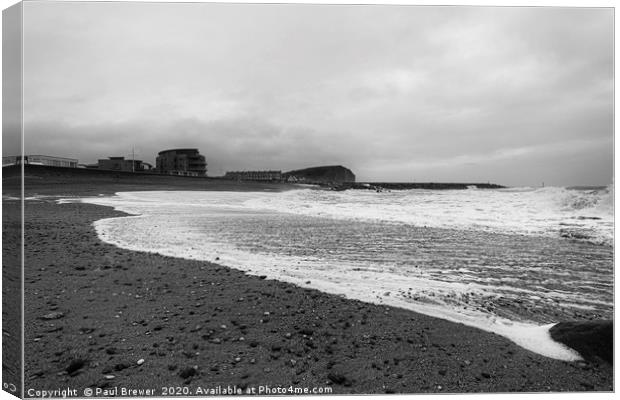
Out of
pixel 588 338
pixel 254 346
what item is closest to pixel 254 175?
pixel 254 346

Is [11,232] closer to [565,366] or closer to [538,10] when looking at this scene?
Answer: [565,366]

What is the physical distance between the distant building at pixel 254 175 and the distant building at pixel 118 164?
764 millimetres

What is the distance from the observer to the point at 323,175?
3.01m

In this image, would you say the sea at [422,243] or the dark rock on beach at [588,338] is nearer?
the dark rock on beach at [588,338]

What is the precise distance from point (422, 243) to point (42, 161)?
3355mm

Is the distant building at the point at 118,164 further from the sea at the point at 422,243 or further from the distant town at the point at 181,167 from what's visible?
the sea at the point at 422,243

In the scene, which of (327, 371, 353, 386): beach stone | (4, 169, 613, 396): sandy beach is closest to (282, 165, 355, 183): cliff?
(4, 169, 613, 396): sandy beach

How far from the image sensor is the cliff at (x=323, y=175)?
2.97 meters

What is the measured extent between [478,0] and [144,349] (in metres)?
3.38

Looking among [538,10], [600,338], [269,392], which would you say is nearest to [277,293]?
[269,392]

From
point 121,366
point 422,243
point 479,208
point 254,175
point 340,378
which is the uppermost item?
point 254,175

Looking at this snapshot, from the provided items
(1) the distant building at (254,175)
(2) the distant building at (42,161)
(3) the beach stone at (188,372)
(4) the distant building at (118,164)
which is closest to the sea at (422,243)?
(1) the distant building at (254,175)

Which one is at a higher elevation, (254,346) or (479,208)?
(479,208)

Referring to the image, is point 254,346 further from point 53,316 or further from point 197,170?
point 197,170
